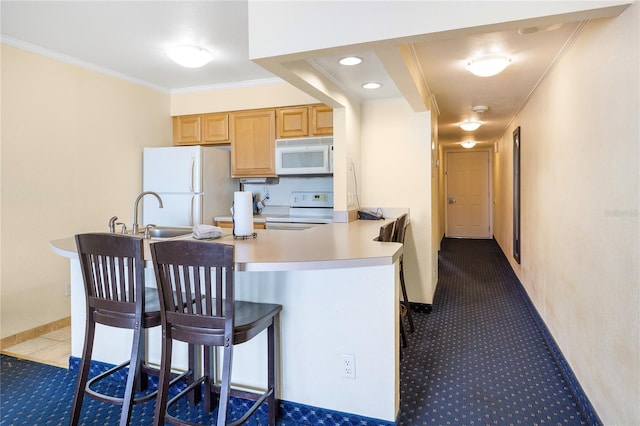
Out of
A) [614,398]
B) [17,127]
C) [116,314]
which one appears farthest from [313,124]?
[614,398]

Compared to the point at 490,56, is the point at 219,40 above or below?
above

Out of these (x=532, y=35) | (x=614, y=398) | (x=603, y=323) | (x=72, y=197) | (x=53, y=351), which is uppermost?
(x=532, y=35)

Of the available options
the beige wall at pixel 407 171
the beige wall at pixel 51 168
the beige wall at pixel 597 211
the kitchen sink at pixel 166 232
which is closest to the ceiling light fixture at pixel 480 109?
the beige wall at pixel 407 171

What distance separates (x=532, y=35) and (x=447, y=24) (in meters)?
0.92

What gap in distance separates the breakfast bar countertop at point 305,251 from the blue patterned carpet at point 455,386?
0.80 metres

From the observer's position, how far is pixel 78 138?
3484mm

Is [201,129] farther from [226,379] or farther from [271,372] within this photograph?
[226,379]

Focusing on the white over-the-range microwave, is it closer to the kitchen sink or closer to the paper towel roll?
the kitchen sink

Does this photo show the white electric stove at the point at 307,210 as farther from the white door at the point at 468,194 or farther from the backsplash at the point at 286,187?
the white door at the point at 468,194

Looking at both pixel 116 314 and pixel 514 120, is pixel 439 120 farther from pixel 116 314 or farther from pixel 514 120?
pixel 116 314

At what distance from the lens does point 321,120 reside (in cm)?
394

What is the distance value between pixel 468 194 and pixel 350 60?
23.8 feet

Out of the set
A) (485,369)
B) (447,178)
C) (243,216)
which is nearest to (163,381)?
(243,216)

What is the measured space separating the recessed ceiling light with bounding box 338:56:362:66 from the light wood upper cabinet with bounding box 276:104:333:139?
1.15 meters
